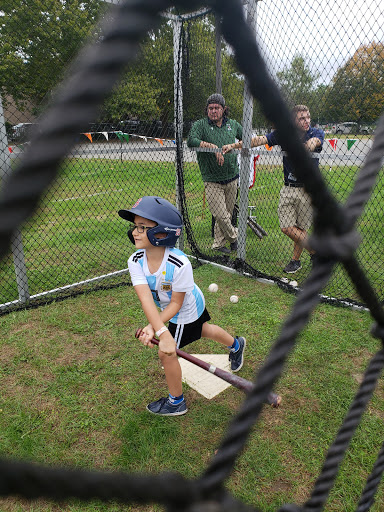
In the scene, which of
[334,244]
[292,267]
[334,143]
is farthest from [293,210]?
[334,244]

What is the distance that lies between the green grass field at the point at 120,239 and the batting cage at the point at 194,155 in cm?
3

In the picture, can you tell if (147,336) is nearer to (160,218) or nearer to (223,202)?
(160,218)

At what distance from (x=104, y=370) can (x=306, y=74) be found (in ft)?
11.6

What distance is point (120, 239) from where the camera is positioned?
555 cm

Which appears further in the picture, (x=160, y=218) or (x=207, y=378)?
(x=207, y=378)

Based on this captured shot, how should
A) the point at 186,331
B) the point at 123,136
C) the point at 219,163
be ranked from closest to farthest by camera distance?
the point at 186,331 → the point at 123,136 → the point at 219,163

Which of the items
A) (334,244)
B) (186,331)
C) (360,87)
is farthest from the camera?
(360,87)

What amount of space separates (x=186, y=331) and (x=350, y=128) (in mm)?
3132

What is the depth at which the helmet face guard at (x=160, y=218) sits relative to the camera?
2049 millimetres

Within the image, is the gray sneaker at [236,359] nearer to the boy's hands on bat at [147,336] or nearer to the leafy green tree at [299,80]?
the boy's hands on bat at [147,336]

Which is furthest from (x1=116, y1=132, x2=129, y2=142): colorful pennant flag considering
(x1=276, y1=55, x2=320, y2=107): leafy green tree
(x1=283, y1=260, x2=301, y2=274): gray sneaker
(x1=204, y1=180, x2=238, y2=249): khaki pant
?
(x1=283, y1=260, x2=301, y2=274): gray sneaker

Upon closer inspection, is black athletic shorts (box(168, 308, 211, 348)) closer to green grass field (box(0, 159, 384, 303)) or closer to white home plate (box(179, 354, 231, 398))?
white home plate (box(179, 354, 231, 398))

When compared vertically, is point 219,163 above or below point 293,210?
above

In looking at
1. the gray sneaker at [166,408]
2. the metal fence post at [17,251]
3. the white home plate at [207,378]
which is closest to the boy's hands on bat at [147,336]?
the gray sneaker at [166,408]
